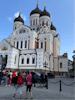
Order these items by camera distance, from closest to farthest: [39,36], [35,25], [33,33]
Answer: [33,33] → [39,36] → [35,25]

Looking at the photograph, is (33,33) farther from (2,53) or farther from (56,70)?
(56,70)

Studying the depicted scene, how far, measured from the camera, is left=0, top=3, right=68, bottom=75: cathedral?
89.3 ft

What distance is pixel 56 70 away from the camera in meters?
37.5

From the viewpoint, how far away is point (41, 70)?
26078mm

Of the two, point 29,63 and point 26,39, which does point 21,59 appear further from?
point 26,39

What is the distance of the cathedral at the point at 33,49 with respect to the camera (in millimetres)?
27209

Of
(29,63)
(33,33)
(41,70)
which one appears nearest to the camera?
(41,70)

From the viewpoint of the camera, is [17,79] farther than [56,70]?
No

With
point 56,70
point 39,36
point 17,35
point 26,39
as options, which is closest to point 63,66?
point 56,70

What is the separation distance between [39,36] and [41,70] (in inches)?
566

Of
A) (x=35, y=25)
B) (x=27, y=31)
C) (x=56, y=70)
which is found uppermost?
(x=35, y=25)

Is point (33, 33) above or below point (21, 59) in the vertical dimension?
above

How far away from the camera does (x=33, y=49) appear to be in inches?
1107

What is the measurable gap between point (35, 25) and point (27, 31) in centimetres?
904
